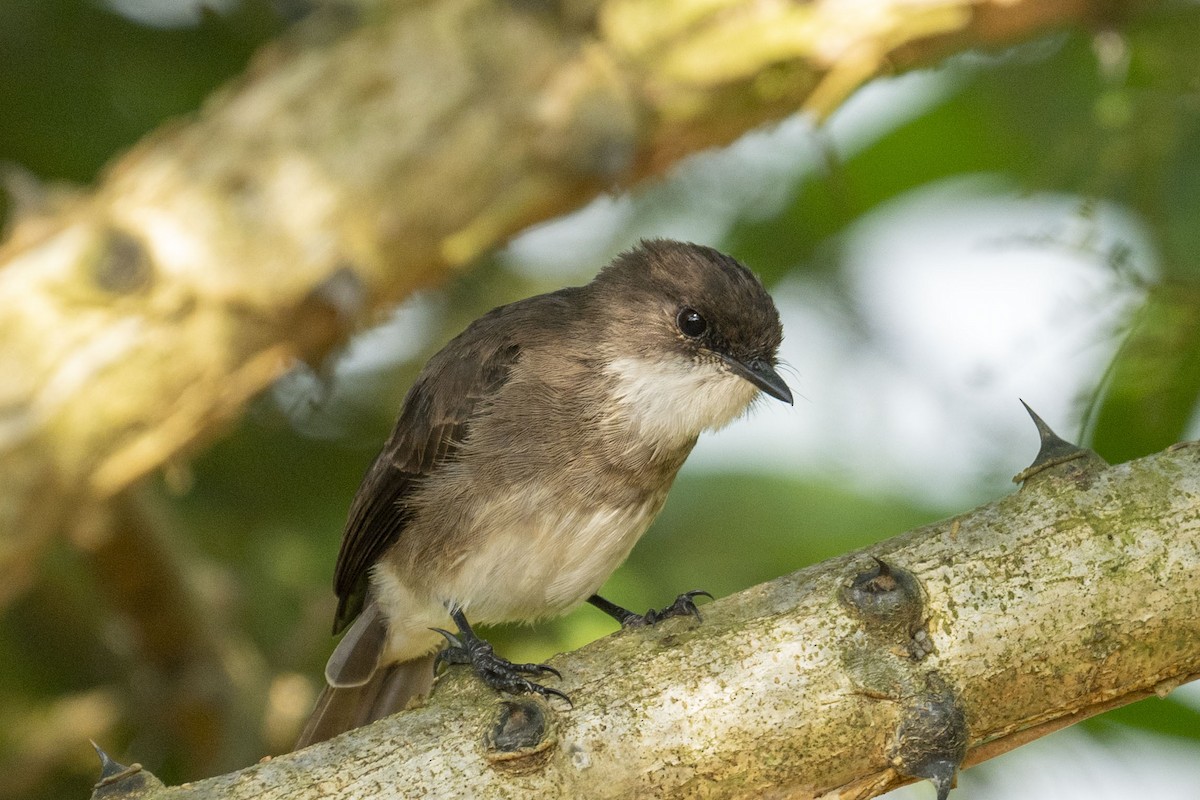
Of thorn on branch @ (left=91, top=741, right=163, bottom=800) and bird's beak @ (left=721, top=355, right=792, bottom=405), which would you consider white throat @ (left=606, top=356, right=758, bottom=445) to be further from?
thorn on branch @ (left=91, top=741, right=163, bottom=800)

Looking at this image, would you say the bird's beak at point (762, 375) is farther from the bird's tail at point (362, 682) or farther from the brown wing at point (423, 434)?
the bird's tail at point (362, 682)

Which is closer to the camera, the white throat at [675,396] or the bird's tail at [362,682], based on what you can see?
the white throat at [675,396]

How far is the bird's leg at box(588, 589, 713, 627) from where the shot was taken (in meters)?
3.94

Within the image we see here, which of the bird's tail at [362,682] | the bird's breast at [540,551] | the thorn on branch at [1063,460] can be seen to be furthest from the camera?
the bird's tail at [362,682]

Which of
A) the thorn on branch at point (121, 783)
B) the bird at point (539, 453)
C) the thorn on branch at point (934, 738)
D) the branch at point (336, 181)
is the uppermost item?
the branch at point (336, 181)

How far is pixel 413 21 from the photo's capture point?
4633mm

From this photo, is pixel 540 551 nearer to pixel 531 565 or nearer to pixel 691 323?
pixel 531 565

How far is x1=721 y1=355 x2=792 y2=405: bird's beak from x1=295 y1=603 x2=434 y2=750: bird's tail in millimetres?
1458

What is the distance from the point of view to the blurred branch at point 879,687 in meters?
2.63

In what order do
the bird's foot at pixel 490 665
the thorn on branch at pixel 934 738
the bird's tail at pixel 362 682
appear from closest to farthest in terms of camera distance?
the thorn on branch at pixel 934 738
the bird's foot at pixel 490 665
the bird's tail at pixel 362 682

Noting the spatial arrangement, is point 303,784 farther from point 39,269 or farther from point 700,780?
point 39,269

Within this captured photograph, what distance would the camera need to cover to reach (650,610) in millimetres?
4254

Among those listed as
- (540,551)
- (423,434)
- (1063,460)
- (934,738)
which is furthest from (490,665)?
(1063,460)

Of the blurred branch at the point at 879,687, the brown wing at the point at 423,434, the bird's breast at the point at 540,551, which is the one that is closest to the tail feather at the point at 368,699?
the brown wing at the point at 423,434
